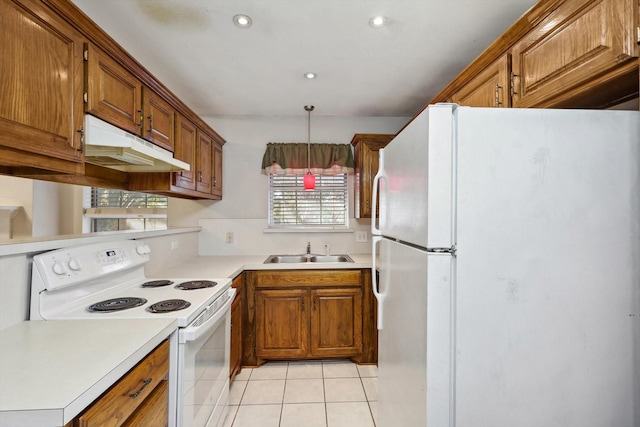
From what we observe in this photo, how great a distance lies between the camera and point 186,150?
2.30 meters

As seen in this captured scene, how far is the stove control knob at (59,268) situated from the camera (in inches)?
48.8

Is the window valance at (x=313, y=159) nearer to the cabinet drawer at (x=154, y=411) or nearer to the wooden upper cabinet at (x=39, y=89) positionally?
the wooden upper cabinet at (x=39, y=89)

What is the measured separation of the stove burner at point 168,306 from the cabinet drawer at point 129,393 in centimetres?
19

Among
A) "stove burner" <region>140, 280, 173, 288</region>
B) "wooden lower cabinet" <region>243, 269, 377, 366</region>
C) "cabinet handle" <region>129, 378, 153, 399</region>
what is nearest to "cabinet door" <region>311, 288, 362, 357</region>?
"wooden lower cabinet" <region>243, 269, 377, 366</region>

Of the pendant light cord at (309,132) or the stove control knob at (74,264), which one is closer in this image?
the stove control knob at (74,264)

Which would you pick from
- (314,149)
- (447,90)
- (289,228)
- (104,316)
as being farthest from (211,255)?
(447,90)

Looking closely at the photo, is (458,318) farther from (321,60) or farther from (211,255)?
(211,255)

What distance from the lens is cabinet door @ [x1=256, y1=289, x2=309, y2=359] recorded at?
2.50 m

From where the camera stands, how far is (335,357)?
2.59 meters

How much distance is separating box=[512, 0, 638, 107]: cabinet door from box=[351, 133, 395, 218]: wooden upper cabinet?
4.92ft

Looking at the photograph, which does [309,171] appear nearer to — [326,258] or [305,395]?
[326,258]

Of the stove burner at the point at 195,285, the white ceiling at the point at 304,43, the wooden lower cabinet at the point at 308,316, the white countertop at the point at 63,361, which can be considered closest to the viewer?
the white countertop at the point at 63,361

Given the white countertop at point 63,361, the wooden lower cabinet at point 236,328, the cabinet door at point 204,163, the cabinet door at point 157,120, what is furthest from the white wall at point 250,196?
the white countertop at point 63,361

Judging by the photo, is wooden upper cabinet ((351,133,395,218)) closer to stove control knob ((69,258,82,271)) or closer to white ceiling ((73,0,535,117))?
white ceiling ((73,0,535,117))
